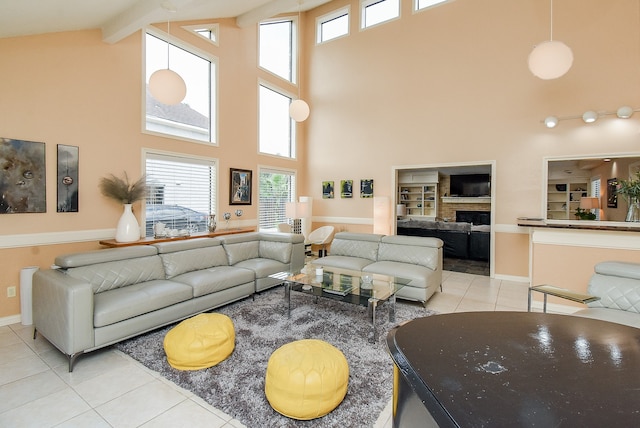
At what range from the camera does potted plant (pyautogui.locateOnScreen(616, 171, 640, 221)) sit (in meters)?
4.44

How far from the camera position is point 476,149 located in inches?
222

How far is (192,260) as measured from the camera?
393 cm

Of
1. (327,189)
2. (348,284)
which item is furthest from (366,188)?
(348,284)

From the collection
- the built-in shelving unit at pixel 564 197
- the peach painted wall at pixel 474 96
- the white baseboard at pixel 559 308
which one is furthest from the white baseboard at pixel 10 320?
the built-in shelving unit at pixel 564 197

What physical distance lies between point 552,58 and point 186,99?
5.29 meters

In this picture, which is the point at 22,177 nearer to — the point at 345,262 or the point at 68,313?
the point at 68,313

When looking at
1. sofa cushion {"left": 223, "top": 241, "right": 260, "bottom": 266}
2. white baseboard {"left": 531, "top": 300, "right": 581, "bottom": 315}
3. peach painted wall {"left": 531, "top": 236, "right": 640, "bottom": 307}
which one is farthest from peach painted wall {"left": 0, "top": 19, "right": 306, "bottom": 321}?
white baseboard {"left": 531, "top": 300, "right": 581, "bottom": 315}

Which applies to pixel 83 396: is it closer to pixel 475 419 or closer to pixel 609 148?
pixel 475 419

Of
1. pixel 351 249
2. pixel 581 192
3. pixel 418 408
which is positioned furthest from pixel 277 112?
pixel 418 408

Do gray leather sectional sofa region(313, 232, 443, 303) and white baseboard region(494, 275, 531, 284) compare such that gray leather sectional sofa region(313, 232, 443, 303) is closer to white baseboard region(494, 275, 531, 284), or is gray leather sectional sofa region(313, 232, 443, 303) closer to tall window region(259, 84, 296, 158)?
white baseboard region(494, 275, 531, 284)

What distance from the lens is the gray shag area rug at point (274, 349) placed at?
195 cm

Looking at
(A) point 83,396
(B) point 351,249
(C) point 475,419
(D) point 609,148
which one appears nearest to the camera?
(C) point 475,419

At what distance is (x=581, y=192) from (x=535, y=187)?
2.06 ft

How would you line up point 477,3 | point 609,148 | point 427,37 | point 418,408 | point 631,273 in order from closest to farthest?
point 418,408
point 631,273
point 609,148
point 477,3
point 427,37
